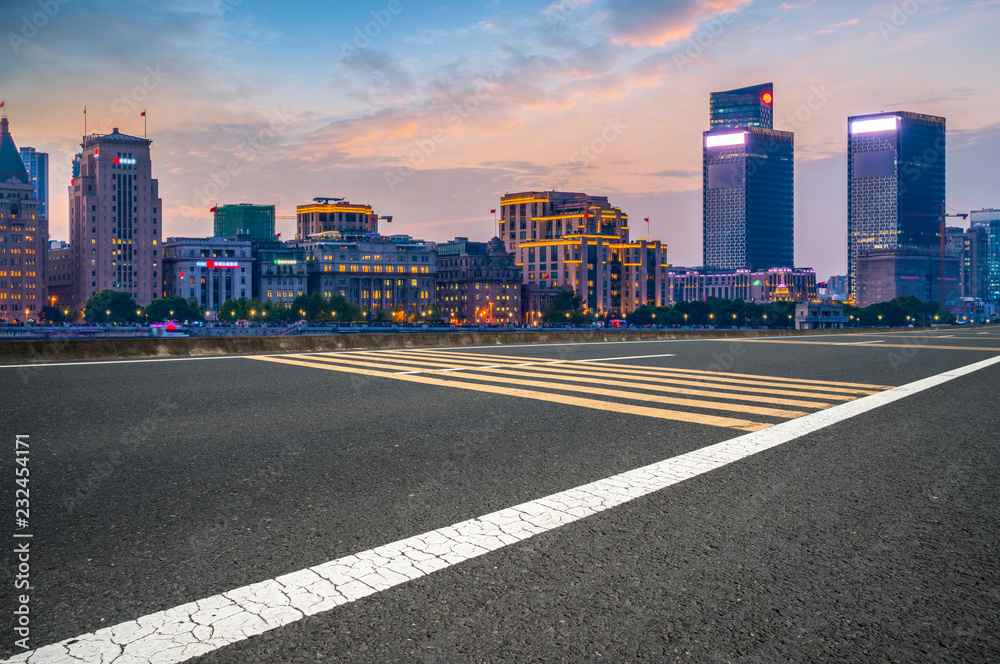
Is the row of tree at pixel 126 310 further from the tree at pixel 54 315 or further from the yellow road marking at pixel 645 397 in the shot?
the yellow road marking at pixel 645 397

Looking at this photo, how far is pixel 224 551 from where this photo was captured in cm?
358

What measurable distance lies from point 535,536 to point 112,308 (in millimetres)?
194792

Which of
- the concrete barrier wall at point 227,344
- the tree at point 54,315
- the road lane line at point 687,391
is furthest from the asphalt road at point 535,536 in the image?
the tree at point 54,315

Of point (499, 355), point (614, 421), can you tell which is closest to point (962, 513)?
point (614, 421)

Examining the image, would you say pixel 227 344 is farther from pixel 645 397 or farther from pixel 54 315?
pixel 54 315

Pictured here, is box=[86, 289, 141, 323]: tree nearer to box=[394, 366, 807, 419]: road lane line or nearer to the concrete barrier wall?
the concrete barrier wall

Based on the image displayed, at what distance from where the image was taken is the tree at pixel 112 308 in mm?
174875

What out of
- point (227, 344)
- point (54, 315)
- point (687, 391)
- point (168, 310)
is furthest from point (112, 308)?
point (687, 391)

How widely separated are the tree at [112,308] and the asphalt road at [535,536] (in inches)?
7379

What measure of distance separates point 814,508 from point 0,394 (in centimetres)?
1028

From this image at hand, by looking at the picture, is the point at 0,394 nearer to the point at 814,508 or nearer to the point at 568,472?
the point at 568,472

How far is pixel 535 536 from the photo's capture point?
3.81m

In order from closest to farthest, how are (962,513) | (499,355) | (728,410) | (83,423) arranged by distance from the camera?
(962,513)
(83,423)
(728,410)
(499,355)

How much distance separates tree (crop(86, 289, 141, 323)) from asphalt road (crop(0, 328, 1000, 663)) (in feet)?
615
